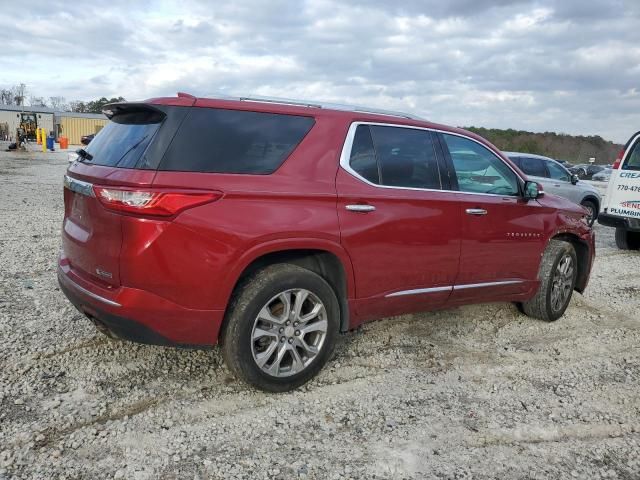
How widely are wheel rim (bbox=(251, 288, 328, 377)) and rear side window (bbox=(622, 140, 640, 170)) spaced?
317 inches

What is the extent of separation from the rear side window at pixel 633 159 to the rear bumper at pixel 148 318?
28.6 ft

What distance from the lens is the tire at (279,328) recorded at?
3270 millimetres

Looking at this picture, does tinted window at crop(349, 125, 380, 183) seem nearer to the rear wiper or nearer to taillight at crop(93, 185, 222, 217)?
taillight at crop(93, 185, 222, 217)

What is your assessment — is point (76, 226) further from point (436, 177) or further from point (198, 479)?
point (436, 177)

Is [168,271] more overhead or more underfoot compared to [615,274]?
more overhead

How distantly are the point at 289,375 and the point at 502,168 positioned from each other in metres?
2.64

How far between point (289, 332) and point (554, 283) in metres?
2.99

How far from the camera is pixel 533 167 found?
1251 cm

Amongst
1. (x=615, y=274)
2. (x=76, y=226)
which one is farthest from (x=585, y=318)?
(x=76, y=226)

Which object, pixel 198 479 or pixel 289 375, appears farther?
pixel 289 375

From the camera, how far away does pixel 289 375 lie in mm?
3516

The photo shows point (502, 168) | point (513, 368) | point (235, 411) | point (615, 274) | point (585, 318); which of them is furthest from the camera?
point (615, 274)

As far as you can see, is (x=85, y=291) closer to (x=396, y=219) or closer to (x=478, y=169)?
(x=396, y=219)

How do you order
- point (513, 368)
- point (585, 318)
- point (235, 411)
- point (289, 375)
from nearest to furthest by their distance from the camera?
point (235, 411) → point (289, 375) → point (513, 368) → point (585, 318)
